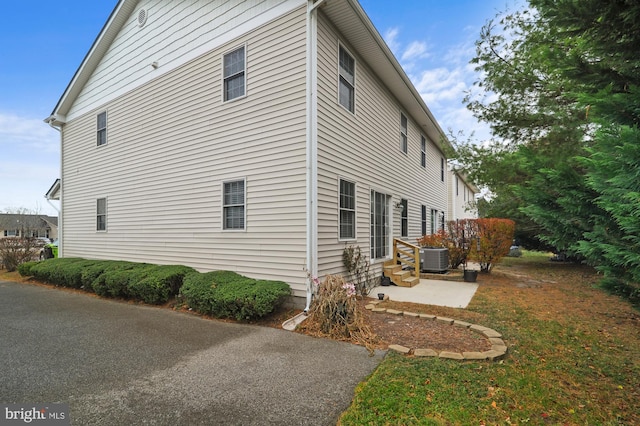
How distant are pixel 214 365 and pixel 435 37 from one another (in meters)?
13.4

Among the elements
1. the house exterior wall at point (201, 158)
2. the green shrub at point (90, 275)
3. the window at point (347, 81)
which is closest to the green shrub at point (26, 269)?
the house exterior wall at point (201, 158)

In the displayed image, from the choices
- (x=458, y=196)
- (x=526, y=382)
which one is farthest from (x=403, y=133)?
(x=458, y=196)

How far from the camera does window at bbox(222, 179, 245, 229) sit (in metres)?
7.11

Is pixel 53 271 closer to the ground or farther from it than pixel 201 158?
closer to the ground

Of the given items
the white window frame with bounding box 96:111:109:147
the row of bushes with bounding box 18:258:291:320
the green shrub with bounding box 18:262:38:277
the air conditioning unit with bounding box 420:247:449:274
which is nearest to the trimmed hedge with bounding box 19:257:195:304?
the row of bushes with bounding box 18:258:291:320

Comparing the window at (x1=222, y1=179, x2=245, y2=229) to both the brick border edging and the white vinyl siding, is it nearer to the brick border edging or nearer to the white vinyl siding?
the white vinyl siding

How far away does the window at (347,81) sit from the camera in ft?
24.0

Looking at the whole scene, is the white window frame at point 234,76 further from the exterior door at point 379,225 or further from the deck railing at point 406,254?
the deck railing at point 406,254

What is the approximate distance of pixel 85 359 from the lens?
157 inches

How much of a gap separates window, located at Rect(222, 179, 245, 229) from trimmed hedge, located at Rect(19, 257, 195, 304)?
4.68 feet

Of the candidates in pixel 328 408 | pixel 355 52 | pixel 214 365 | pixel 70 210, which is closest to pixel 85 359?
pixel 214 365

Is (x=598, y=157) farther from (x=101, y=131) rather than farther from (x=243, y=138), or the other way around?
(x=101, y=131)

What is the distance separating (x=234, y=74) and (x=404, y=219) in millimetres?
6991

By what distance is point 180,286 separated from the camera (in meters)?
7.16
